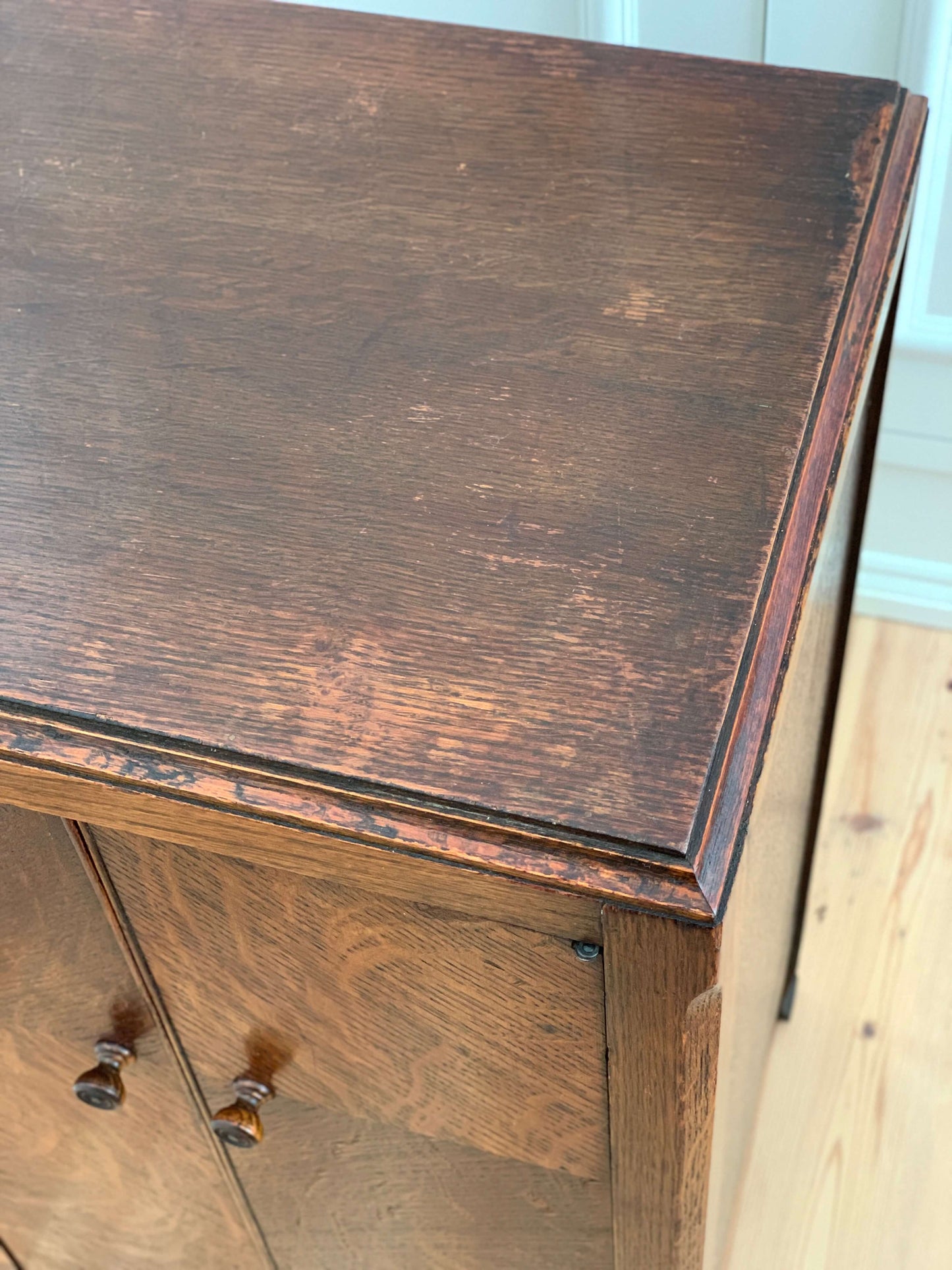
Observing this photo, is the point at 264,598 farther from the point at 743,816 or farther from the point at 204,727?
the point at 743,816

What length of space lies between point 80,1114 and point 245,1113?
150 mm

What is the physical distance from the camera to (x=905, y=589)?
4.12 feet

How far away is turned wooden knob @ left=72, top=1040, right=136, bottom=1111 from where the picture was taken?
56cm

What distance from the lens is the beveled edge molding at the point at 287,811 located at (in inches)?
14.1

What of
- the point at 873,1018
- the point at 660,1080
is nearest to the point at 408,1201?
the point at 660,1080

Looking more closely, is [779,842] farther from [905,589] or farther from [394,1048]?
[905,589]

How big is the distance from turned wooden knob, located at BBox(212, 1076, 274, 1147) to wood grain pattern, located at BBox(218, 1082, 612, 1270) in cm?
2

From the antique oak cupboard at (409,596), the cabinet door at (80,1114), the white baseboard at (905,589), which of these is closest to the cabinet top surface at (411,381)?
the antique oak cupboard at (409,596)

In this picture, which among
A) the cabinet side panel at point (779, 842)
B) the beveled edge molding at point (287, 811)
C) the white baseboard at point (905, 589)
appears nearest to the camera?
the beveled edge molding at point (287, 811)

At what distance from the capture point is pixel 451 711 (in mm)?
389

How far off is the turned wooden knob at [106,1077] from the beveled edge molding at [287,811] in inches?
7.0

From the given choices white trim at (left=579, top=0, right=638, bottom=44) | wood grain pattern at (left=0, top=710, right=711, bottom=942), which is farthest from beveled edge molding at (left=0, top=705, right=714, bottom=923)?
white trim at (left=579, top=0, right=638, bottom=44)

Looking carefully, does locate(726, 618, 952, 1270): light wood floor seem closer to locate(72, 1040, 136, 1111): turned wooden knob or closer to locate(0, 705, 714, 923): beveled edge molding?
locate(72, 1040, 136, 1111): turned wooden knob

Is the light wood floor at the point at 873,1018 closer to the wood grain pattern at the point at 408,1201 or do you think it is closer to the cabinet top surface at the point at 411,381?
the wood grain pattern at the point at 408,1201
